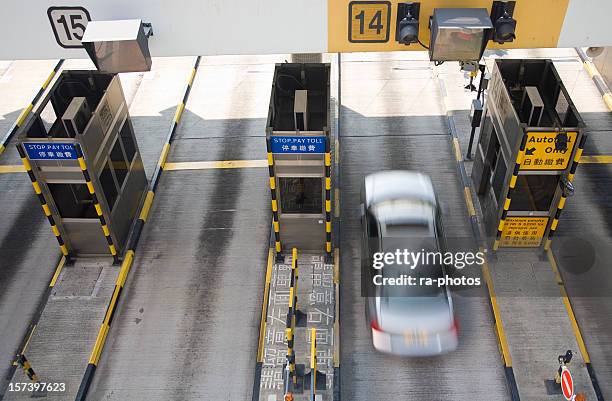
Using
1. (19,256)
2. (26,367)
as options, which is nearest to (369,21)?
(26,367)

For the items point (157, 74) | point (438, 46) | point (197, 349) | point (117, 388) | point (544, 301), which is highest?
point (157, 74)

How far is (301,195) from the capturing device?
1144 centimetres

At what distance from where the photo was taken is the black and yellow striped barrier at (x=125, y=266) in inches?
370

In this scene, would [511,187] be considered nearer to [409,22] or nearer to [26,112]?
[409,22]

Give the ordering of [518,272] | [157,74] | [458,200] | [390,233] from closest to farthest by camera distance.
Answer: [390,233] < [518,272] < [458,200] < [157,74]

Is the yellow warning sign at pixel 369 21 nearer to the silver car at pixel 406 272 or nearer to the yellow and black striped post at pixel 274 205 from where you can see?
the yellow and black striped post at pixel 274 205

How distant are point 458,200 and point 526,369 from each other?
4.24 metres

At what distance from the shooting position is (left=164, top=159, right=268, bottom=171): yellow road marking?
45.0 ft

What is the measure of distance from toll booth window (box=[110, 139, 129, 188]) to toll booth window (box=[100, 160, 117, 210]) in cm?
15

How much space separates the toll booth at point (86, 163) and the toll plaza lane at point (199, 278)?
0.91 meters

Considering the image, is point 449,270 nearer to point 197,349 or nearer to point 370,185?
point 370,185

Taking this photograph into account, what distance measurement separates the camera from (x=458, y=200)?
489 inches

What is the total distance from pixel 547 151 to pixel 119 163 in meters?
8.36

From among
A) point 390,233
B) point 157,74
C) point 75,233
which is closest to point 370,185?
point 390,233
